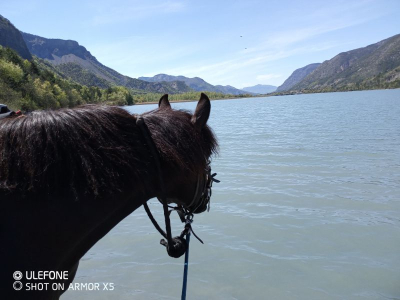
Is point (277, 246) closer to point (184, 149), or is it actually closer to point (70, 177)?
point (184, 149)

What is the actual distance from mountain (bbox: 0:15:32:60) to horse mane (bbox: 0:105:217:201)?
625 ft

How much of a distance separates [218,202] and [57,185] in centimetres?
769

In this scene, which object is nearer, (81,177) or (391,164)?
(81,177)

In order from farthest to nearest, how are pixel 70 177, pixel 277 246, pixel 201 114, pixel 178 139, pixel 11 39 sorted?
1. pixel 11 39
2. pixel 277 246
3. pixel 201 114
4. pixel 178 139
5. pixel 70 177

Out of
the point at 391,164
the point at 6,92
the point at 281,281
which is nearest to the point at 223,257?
the point at 281,281

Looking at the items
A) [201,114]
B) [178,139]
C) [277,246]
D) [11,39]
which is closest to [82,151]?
[178,139]

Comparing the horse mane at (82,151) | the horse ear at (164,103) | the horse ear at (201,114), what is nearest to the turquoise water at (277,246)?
the horse ear at (164,103)

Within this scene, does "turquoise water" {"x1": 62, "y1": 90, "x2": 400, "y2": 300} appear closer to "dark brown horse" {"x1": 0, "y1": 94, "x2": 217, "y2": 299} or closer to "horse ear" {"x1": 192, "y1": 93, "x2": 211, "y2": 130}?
"horse ear" {"x1": 192, "y1": 93, "x2": 211, "y2": 130}

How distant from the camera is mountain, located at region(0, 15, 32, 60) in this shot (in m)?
165

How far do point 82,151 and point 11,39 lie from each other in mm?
199794

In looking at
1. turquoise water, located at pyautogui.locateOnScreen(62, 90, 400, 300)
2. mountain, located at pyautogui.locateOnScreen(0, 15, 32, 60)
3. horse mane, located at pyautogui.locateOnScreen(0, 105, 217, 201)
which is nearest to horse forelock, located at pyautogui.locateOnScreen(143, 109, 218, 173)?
horse mane, located at pyautogui.locateOnScreen(0, 105, 217, 201)

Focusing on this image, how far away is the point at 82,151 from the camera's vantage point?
1761 millimetres

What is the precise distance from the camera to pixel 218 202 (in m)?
9.16

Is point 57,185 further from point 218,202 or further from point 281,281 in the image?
point 218,202
